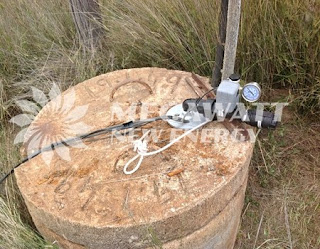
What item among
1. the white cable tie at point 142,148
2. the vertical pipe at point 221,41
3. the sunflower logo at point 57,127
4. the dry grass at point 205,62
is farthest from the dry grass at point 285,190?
the sunflower logo at point 57,127

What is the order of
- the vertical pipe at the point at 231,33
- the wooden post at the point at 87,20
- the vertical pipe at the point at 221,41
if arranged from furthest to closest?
the wooden post at the point at 87,20 → the vertical pipe at the point at 221,41 → the vertical pipe at the point at 231,33

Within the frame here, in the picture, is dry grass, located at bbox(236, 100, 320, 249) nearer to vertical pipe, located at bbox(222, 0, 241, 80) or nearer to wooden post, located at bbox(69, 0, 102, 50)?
vertical pipe, located at bbox(222, 0, 241, 80)

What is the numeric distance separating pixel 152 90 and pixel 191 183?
654 millimetres

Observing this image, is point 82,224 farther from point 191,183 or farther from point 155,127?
point 155,127

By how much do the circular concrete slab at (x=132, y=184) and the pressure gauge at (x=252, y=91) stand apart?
0.19 meters

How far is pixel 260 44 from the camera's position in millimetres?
2506

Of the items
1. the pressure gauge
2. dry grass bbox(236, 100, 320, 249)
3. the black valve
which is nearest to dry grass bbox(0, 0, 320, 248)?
dry grass bbox(236, 100, 320, 249)

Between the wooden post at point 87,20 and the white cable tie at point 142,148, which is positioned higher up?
the wooden post at point 87,20

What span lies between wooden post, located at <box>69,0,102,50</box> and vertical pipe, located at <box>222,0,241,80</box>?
3.89 feet

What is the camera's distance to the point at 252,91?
5.50 feet

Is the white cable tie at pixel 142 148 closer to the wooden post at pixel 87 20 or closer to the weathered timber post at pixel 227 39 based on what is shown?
the weathered timber post at pixel 227 39

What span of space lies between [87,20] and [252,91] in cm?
160

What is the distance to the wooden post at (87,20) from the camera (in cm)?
281

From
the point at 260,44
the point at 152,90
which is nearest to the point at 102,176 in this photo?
the point at 152,90
